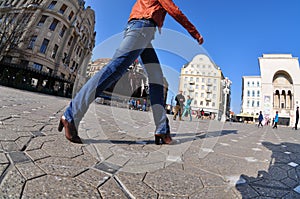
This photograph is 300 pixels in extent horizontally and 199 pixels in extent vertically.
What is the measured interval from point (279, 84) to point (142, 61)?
5695cm

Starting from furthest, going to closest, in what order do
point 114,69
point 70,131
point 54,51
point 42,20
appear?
point 54,51
point 42,20
point 114,69
point 70,131

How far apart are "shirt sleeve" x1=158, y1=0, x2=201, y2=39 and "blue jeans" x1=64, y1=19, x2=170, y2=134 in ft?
0.81

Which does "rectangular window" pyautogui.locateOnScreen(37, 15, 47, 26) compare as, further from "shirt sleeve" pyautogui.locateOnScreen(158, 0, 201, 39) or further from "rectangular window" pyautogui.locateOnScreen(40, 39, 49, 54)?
"shirt sleeve" pyautogui.locateOnScreen(158, 0, 201, 39)

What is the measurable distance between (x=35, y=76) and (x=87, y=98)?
23.3 m

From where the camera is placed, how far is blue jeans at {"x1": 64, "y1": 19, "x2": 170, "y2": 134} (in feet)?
5.19

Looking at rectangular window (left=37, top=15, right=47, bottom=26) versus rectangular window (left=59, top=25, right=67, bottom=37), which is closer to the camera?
rectangular window (left=37, top=15, right=47, bottom=26)

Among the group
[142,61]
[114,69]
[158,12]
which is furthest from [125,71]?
[158,12]

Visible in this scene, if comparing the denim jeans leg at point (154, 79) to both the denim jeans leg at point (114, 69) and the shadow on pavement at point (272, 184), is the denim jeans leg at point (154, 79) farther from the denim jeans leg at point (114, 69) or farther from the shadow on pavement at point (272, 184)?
the shadow on pavement at point (272, 184)

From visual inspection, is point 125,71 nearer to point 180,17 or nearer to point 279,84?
point 180,17

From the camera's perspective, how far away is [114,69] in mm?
1682

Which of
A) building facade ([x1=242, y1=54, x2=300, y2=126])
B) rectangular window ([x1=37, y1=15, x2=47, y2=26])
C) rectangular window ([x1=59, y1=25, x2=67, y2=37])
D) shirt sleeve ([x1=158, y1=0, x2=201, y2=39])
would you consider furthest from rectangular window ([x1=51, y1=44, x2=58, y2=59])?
building facade ([x1=242, y1=54, x2=300, y2=126])

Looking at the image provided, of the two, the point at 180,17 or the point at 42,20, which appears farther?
the point at 42,20

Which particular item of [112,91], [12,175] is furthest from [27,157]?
[112,91]

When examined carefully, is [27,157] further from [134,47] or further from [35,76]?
[35,76]
